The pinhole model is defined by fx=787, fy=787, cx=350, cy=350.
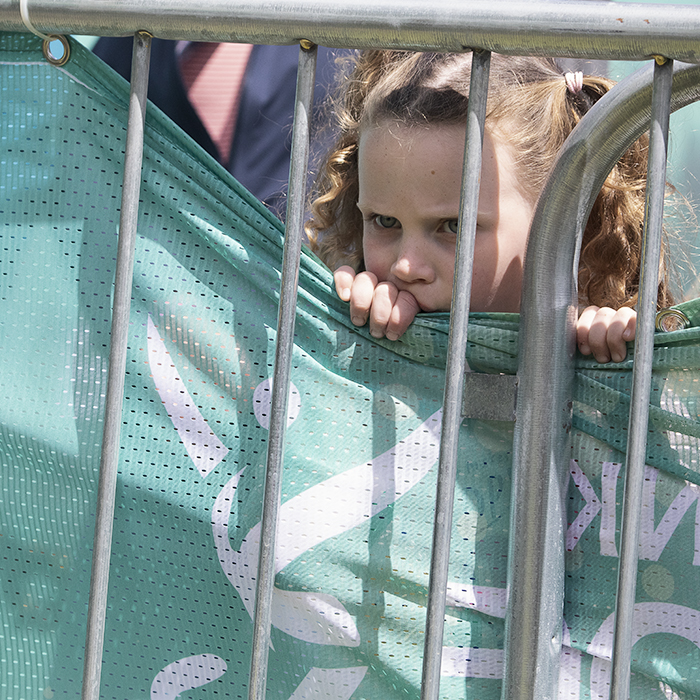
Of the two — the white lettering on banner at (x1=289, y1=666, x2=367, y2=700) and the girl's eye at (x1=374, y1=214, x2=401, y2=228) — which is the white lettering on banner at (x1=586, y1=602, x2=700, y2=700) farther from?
the girl's eye at (x1=374, y1=214, x2=401, y2=228)

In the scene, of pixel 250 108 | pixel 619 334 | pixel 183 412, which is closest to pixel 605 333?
pixel 619 334

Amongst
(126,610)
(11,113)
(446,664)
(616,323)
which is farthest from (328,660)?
(11,113)

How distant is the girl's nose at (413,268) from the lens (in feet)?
4.07

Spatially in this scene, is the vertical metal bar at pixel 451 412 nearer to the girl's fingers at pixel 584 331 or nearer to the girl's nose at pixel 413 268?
the girl's fingers at pixel 584 331

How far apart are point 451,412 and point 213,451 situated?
34 centimetres

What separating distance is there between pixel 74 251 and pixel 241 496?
1.23ft

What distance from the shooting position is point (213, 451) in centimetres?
98

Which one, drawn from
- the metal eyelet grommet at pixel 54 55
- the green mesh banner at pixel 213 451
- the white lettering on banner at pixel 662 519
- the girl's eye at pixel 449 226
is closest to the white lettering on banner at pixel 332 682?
the green mesh banner at pixel 213 451

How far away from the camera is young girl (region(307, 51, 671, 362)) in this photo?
4.23 feet

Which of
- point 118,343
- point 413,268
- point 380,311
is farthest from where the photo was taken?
point 413,268

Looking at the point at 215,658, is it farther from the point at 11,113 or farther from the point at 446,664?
the point at 11,113

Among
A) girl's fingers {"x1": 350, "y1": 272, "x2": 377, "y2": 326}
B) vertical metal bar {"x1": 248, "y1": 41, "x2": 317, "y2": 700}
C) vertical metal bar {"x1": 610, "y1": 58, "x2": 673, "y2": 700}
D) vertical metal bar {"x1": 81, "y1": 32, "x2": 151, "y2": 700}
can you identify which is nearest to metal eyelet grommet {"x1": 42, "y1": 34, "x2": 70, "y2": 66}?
vertical metal bar {"x1": 81, "y1": 32, "x2": 151, "y2": 700}

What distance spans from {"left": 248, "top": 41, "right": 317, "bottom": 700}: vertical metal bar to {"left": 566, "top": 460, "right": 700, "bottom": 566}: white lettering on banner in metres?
0.35

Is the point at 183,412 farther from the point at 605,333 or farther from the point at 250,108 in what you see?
the point at 250,108
